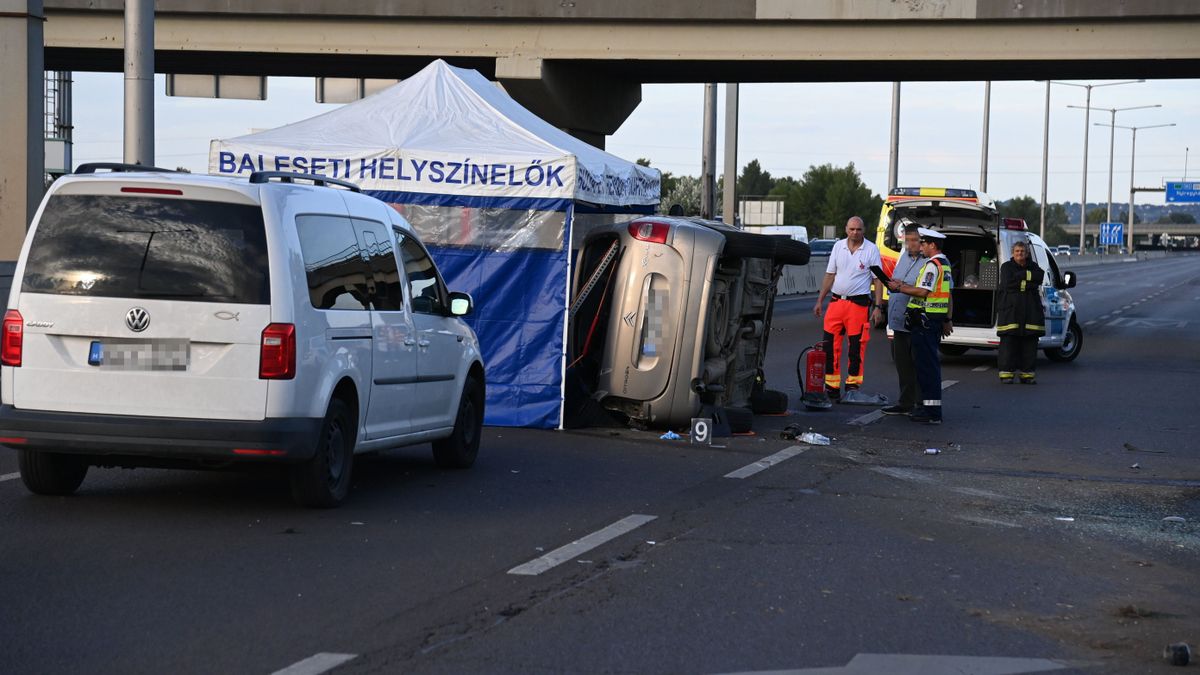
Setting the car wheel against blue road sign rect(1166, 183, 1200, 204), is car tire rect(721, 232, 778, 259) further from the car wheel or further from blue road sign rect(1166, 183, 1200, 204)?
blue road sign rect(1166, 183, 1200, 204)

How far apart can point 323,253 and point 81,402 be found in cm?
156

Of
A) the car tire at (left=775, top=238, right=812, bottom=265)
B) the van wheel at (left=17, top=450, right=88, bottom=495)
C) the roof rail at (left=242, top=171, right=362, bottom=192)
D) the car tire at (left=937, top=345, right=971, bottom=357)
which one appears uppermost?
the roof rail at (left=242, top=171, right=362, bottom=192)

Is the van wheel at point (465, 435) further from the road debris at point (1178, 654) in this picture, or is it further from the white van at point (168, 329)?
the road debris at point (1178, 654)

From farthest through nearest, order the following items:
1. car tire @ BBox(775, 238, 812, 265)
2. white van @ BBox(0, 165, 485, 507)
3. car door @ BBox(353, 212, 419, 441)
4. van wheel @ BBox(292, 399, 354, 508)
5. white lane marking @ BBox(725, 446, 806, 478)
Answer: car tire @ BBox(775, 238, 812, 265) < white lane marking @ BBox(725, 446, 806, 478) < car door @ BBox(353, 212, 419, 441) < van wheel @ BBox(292, 399, 354, 508) < white van @ BBox(0, 165, 485, 507)

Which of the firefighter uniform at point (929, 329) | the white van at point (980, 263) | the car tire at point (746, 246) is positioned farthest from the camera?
the white van at point (980, 263)

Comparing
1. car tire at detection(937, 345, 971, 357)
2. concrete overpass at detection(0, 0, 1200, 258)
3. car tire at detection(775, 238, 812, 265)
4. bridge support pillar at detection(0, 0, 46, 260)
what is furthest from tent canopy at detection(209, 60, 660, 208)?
concrete overpass at detection(0, 0, 1200, 258)

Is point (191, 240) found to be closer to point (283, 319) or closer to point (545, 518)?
point (283, 319)

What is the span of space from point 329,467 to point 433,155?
5.04 metres

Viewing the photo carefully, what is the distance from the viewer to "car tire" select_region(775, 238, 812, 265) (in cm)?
1419

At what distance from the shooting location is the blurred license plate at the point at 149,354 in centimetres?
814

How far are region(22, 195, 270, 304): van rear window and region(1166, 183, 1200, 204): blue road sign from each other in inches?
4890

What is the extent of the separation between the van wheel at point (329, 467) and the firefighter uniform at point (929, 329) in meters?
7.44

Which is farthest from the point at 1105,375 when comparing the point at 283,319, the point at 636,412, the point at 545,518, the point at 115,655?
the point at 115,655

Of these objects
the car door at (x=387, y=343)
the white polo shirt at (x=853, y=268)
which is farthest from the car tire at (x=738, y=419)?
the car door at (x=387, y=343)
